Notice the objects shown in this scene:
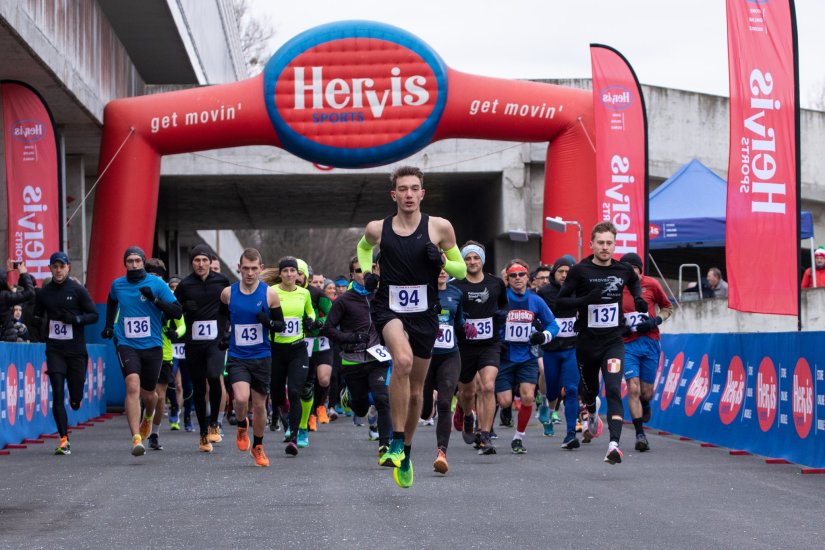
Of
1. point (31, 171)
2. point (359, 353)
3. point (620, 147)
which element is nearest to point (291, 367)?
point (359, 353)

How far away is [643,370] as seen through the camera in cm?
1420

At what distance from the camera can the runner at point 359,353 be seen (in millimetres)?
12750

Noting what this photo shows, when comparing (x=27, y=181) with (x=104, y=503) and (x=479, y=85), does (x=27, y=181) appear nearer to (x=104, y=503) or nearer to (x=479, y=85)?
(x=479, y=85)

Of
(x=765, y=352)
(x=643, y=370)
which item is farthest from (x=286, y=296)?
(x=765, y=352)

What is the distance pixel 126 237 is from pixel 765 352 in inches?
508

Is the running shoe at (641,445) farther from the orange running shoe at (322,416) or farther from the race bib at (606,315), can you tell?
the orange running shoe at (322,416)

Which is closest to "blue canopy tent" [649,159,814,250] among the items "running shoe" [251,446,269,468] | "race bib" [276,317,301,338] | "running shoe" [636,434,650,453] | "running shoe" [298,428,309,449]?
"running shoe" [636,434,650,453]

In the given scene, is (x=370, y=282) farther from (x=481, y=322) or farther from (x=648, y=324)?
(x=648, y=324)

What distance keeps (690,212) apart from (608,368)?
15.2m

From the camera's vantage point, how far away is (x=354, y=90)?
23.8 m

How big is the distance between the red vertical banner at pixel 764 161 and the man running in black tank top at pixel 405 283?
6.38 metres

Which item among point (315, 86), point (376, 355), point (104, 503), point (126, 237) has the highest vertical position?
point (315, 86)

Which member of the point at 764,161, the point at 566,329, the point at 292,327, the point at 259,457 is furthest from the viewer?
the point at 566,329

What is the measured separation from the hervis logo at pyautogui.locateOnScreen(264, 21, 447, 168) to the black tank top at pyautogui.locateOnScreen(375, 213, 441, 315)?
48.9 ft
